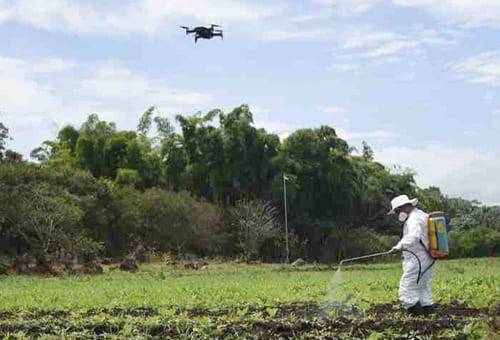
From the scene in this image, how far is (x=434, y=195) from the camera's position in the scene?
6381cm

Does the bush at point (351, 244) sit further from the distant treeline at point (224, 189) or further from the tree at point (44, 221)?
the tree at point (44, 221)

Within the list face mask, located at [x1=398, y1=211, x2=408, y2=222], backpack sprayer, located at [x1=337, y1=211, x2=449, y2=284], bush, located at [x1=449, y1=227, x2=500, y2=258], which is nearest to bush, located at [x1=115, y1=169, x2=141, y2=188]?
bush, located at [x1=449, y1=227, x2=500, y2=258]

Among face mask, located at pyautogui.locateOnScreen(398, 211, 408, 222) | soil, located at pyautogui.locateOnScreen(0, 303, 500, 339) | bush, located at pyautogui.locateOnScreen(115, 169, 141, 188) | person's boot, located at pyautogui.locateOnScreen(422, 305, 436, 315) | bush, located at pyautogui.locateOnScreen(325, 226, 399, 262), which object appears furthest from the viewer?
bush, located at pyautogui.locateOnScreen(325, 226, 399, 262)

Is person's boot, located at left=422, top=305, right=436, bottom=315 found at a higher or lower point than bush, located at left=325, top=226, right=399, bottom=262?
lower

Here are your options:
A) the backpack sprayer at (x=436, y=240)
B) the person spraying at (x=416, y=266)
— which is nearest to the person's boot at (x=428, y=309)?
the person spraying at (x=416, y=266)

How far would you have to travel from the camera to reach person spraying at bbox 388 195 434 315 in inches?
480

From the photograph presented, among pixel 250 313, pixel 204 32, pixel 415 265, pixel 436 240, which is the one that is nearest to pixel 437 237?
A: pixel 436 240

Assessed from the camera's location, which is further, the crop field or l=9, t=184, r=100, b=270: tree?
l=9, t=184, r=100, b=270: tree

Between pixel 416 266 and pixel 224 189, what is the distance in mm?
37472

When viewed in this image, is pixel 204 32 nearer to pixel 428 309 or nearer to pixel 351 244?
pixel 428 309

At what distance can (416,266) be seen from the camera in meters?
12.3

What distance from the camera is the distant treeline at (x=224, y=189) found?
4272 cm

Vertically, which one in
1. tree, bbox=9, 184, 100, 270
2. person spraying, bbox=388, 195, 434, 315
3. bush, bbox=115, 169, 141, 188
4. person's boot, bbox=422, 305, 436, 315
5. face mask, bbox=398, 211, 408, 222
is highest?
bush, bbox=115, 169, 141, 188

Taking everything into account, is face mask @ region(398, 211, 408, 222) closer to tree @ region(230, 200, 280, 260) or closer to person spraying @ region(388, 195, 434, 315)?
person spraying @ region(388, 195, 434, 315)
